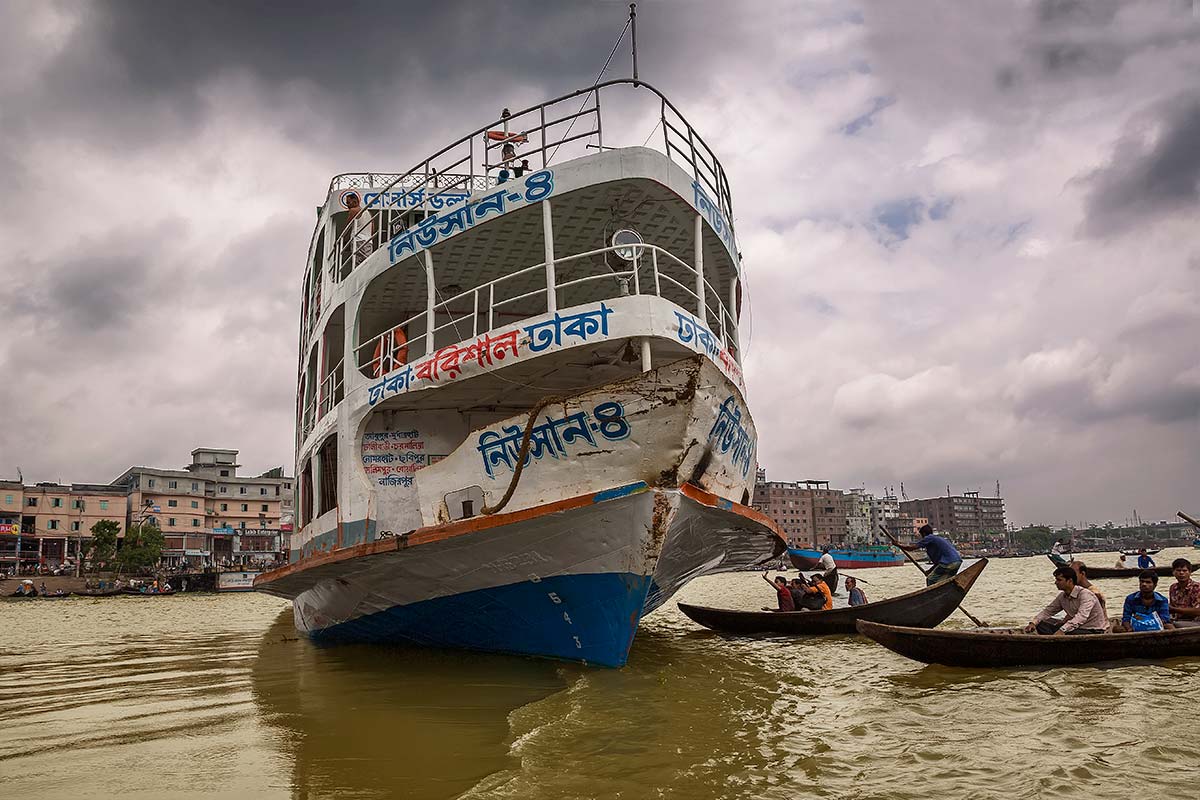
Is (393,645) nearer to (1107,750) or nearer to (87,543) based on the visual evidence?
(1107,750)

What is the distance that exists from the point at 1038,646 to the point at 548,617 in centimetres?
461

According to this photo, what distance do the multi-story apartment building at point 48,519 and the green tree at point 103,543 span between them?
3388 millimetres

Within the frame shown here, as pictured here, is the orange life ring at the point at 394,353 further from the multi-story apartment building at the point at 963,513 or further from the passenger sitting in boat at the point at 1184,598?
the multi-story apartment building at the point at 963,513

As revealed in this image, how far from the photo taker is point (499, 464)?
7406mm

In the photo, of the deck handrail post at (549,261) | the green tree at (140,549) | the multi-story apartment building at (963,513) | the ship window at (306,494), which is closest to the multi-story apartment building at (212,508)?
the green tree at (140,549)

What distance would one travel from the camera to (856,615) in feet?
37.6

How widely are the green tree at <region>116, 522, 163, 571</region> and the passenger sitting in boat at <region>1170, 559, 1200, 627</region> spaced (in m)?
54.8

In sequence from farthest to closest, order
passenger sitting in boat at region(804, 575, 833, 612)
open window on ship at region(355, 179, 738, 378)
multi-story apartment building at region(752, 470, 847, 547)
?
multi-story apartment building at region(752, 470, 847, 547) < passenger sitting in boat at region(804, 575, 833, 612) < open window on ship at region(355, 179, 738, 378)

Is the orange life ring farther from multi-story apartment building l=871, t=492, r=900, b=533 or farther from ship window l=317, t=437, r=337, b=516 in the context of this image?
multi-story apartment building l=871, t=492, r=900, b=533

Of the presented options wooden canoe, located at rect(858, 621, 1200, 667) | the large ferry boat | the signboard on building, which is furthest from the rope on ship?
the signboard on building

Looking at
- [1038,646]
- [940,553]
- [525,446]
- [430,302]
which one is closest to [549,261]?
[430,302]

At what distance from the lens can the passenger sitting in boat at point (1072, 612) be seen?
26.3ft

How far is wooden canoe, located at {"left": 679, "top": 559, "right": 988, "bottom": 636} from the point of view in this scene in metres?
10.4

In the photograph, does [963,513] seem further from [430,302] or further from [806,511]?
[430,302]
